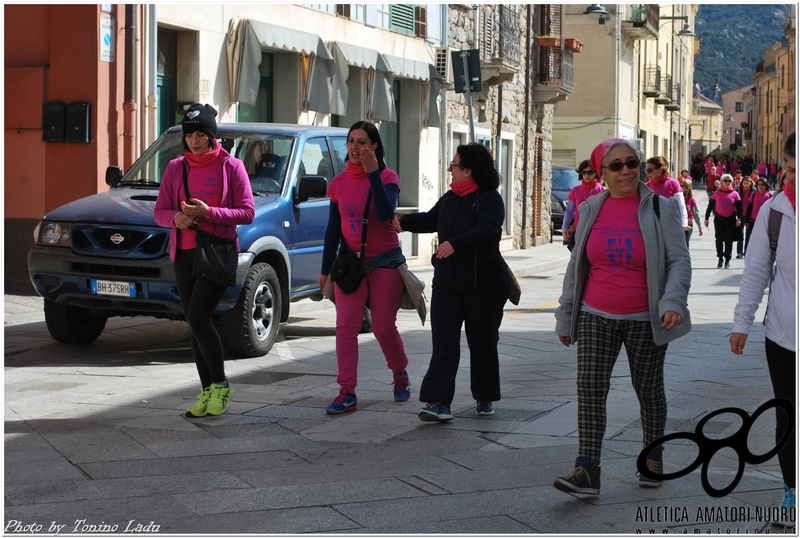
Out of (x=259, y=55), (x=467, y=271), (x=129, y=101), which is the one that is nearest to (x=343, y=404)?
(x=467, y=271)

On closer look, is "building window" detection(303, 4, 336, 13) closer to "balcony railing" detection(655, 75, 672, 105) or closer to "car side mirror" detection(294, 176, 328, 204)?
"car side mirror" detection(294, 176, 328, 204)

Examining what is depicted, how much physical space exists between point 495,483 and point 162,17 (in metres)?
10.7

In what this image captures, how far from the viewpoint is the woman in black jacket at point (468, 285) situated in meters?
7.19

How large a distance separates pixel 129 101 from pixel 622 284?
10.2 metres

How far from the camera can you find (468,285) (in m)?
7.23

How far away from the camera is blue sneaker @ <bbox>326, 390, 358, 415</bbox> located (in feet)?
24.4

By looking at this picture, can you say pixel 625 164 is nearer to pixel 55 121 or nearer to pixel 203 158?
pixel 203 158

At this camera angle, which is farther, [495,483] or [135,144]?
[135,144]

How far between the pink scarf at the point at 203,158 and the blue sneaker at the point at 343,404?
1642mm

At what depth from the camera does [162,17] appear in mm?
14961

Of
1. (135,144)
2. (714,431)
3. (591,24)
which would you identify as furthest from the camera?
(591,24)

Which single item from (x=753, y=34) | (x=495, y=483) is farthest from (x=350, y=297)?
(x=753, y=34)

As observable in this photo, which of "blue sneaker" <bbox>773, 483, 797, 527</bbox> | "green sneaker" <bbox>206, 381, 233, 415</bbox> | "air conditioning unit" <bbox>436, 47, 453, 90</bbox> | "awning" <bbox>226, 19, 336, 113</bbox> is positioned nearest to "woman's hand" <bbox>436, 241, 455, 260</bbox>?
"green sneaker" <bbox>206, 381, 233, 415</bbox>

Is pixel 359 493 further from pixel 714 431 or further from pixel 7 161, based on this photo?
pixel 7 161
